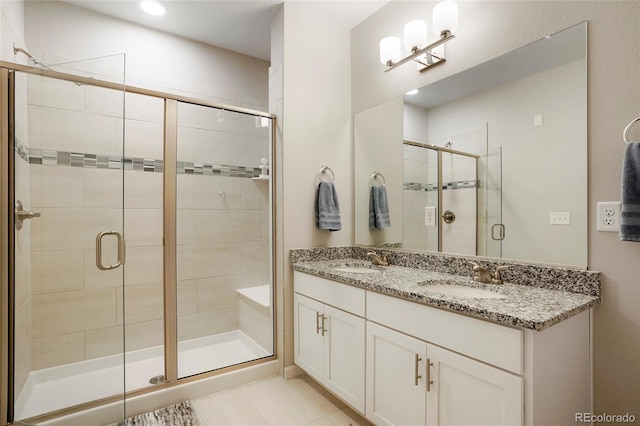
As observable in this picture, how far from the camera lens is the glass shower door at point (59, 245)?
1619mm

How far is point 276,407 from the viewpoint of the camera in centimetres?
193

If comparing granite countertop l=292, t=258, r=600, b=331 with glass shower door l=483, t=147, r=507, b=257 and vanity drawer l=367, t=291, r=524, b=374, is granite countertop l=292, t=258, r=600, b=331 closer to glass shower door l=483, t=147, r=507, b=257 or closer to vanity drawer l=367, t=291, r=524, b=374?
vanity drawer l=367, t=291, r=524, b=374

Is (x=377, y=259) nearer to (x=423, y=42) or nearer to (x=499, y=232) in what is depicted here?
(x=499, y=232)

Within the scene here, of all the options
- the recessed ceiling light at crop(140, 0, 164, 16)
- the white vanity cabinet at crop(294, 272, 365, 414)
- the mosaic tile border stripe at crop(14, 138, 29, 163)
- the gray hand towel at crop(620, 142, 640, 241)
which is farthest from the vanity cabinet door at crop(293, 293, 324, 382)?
the recessed ceiling light at crop(140, 0, 164, 16)

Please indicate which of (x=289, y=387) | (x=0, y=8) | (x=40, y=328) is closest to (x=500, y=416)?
(x=289, y=387)

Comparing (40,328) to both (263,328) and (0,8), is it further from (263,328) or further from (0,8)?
(0,8)

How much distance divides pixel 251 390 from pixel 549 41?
2.59m

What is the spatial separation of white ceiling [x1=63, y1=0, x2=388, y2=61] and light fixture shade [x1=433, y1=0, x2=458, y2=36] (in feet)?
2.32

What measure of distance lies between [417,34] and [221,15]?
1.51 m

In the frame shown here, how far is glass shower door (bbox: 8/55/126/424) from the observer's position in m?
1.62

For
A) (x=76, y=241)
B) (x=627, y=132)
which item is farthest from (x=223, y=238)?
(x=627, y=132)

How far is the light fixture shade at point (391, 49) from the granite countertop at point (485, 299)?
4.64ft

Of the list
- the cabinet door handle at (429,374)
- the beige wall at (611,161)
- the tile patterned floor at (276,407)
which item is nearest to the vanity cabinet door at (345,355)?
the tile patterned floor at (276,407)

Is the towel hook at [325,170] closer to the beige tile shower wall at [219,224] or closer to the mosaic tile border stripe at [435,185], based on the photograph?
the beige tile shower wall at [219,224]
